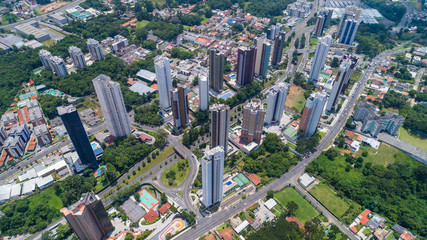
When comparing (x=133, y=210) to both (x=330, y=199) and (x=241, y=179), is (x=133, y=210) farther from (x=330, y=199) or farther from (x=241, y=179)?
(x=330, y=199)

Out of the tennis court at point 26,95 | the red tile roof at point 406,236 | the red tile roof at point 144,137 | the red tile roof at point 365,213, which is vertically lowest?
the red tile roof at point 365,213

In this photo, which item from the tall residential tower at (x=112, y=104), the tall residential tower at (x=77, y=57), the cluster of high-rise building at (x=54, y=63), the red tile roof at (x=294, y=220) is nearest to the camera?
the red tile roof at (x=294, y=220)

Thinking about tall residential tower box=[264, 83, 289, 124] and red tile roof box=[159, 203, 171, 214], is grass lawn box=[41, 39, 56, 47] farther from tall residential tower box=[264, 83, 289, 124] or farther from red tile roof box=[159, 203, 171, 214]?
tall residential tower box=[264, 83, 289, 124]

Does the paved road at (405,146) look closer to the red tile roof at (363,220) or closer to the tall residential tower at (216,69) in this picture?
the red tile roof at (363,220)

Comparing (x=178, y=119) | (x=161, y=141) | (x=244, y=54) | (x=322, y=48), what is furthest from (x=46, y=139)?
(x=322, y=48)

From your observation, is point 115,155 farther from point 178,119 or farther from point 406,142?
point 406,142

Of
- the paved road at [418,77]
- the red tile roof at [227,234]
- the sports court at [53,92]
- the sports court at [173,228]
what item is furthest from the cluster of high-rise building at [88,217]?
the paved road at [418,77]

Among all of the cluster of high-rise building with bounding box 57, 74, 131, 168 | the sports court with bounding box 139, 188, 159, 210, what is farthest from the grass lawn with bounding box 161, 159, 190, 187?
the cluster of high-rise building with bounding box 57, 74, 131, 168
